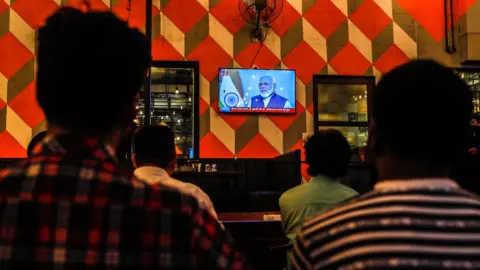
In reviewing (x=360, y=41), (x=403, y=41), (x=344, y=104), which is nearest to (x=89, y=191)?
(x=344, y=104)

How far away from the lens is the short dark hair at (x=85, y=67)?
79cm

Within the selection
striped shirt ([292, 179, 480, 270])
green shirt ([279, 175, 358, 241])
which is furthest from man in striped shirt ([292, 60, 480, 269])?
green shirt ([279, 175, 358, 241])

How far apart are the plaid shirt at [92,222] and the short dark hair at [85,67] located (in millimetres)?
81

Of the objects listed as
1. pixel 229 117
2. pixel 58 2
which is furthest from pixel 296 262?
pixel 58 2

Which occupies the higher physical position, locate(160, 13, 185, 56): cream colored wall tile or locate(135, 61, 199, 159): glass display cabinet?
locate(160, 13, 185, 56): cream colored wall tile

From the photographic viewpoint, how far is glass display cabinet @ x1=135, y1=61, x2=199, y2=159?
21.2 ft

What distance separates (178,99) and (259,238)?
12.6 feet

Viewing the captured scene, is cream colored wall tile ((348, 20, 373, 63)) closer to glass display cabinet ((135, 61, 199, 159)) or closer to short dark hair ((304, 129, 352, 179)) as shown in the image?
glass display cabinet ((135, 61, 199, 159))

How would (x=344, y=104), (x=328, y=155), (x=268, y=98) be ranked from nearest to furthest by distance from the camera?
(x=328, y=155), (x=268, y=98), (x=344, y=104)

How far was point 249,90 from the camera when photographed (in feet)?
21.1

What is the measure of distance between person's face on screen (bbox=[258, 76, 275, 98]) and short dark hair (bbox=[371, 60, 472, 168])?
5.56 m

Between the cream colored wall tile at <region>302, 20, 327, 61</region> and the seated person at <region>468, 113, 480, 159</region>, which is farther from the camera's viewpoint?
the cream colored wall tile at <region>302, 20, 327, 61</region>

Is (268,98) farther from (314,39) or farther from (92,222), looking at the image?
(92,222)

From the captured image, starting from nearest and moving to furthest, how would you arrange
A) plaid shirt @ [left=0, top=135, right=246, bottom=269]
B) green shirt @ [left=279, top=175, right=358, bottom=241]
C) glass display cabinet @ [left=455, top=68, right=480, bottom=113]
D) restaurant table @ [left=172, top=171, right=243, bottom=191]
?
plaid shirt @ [left=0, top=135, right=246, bottom=269]
green shirt @ [left=279, top=175, right=358, bottom=241]
restaurant table @ [left=172, top=171, right=243, bottom=191]
glass display cabinet @ [left=455, top=68, right=480, bottom=113]
